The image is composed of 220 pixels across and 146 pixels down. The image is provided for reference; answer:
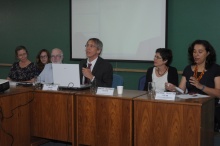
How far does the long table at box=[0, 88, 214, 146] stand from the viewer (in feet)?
8.59

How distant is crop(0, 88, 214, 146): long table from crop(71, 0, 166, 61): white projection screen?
5.96 ft

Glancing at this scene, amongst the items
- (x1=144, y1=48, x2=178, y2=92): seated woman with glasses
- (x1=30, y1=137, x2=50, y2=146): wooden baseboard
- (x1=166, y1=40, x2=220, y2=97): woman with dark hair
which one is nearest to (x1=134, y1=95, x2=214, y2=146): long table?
(x1=166, y1=40, x2=220, y2=97): woman with dark hair

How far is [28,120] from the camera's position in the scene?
334 centimetres

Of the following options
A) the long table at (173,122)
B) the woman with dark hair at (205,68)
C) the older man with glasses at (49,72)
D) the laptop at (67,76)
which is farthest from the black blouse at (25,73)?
the woman with dark hair at (205,68)

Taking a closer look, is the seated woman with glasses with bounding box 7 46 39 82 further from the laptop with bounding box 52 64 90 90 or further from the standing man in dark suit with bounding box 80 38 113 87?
the laptop with bounding box 52 64 90 90

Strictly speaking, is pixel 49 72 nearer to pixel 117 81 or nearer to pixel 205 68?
pixel 117 81

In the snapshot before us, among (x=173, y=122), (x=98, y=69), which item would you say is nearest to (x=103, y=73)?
(x=98, y=69)

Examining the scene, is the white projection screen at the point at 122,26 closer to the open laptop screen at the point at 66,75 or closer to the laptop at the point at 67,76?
the laptop at the point at 67,76

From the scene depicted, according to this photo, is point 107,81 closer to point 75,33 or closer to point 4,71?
point 75,33

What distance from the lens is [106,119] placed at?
9.71 ft

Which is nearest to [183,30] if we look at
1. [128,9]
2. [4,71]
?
A: [128,9]

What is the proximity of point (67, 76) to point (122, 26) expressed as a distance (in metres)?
2.05

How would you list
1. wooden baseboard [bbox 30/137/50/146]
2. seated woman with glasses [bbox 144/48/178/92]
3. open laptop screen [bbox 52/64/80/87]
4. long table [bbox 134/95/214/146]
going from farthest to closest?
seated woman with glasses [bbox 144/48/178/92] < wooden baseboard [bbox 30/137/50/146] < open laptop screen [bbox 52/64/80/87] < long table [bbox 134/95/214/146]

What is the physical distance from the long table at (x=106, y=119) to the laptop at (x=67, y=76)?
0.11 metres
